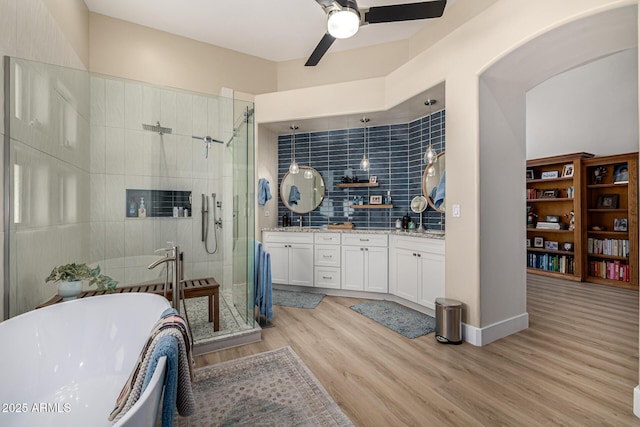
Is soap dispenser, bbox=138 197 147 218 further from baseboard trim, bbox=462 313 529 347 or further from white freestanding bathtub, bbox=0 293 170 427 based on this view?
baseboard trim, bbox=462 313 529 347

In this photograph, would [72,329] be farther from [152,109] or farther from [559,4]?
[559,4]

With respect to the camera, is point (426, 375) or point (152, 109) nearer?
point (426, 375)

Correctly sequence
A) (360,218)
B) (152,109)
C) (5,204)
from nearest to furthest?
1. (5,204)
2. (152,109)
3. (360,218)

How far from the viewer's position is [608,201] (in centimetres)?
483

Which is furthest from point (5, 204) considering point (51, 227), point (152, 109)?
point (152, 109)

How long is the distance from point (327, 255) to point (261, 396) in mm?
2373

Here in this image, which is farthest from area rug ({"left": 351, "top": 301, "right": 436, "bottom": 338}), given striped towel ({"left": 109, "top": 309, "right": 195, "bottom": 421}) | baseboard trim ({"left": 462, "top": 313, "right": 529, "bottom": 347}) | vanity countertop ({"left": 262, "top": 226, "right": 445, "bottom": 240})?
striped towel ({"left": 109, "top": 309, "right": 195, "bottom": 421})

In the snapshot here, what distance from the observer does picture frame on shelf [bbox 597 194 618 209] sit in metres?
4.77

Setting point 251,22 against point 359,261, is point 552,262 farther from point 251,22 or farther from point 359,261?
point 251,22

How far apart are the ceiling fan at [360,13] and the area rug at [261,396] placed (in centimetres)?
253

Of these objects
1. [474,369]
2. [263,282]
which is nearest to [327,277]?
[263,282]

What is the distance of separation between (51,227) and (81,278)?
1.73 feet

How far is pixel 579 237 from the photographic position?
195 inches

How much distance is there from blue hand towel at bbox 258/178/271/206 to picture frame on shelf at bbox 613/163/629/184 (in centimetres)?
540
